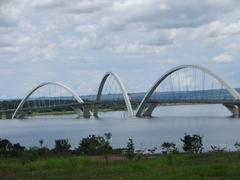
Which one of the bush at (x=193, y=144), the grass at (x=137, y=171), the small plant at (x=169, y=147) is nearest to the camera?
the grass at (x=137, y=171)

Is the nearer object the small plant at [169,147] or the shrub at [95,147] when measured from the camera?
the shrub at [95,147]

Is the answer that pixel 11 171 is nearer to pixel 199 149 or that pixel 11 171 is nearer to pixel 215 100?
pixel 199 149

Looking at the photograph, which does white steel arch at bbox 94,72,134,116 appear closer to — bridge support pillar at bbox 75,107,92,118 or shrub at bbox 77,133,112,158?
bridge support pillar at bbox 75,107,92,118

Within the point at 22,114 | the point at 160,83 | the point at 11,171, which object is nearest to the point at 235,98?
the point at 160,83

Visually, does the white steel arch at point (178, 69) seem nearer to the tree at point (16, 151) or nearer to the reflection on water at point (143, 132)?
the reflection on water at point (143, 132)

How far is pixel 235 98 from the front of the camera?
112062 millimetres

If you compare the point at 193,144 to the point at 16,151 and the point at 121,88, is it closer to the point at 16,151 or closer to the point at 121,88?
the point at 16,151

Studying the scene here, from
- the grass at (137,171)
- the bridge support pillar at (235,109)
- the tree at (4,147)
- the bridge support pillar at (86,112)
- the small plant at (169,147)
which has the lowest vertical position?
the grass at (137,171)

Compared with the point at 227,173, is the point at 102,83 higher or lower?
higher

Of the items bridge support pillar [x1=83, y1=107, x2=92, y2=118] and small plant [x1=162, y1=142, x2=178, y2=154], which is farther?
bridge support pillar [x1=83, y1=107, x2=92, y2=118]

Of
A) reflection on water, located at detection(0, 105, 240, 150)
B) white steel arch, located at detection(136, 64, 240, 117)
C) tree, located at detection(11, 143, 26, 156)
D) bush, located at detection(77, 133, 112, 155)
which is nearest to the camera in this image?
bush, located at detection(77, 133, 112, 155)

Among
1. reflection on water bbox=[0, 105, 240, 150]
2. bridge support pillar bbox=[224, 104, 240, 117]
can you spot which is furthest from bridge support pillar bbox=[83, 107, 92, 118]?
reflection on water bbox=[0, 105, 240, 150]

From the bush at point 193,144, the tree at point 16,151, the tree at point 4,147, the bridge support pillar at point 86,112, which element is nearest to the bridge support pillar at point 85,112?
the bridge support pillar at point 86,112

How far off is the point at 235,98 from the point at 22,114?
7546 cm
